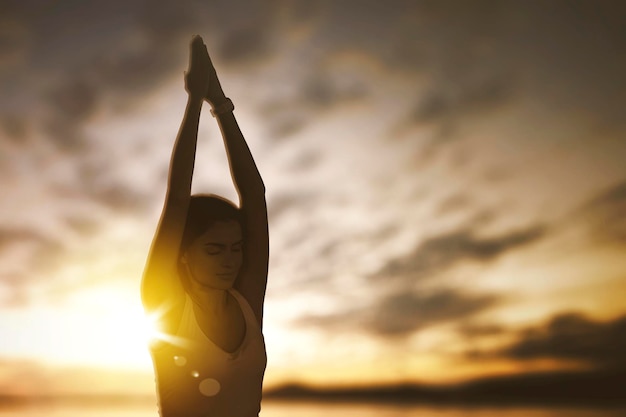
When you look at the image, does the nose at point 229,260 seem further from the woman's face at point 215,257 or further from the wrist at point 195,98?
the wrist at point 195,98

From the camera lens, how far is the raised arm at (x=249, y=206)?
11.8 ft

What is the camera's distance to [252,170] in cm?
376

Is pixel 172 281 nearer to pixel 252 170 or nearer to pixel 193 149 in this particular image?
pixel 193 149

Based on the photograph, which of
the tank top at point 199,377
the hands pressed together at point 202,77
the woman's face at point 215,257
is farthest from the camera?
the hands pressed together at point 202,77

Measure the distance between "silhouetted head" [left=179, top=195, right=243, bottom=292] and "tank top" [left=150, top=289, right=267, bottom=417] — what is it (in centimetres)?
17

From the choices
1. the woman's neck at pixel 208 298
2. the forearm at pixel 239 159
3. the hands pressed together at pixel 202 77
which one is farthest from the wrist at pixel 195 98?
the woman's neck at pixel 208 298

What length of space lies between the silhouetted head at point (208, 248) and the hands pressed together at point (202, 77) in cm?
60

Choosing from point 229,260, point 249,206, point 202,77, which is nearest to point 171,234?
point 229,260

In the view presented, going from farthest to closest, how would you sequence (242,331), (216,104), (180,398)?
1. (216,104)
2. (242,331)
3. (180,398)

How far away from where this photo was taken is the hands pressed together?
137 inches

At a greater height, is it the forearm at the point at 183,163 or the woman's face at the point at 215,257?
the forearm at the point at 183,163

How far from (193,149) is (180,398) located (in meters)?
1.20

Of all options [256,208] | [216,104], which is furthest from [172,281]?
[216,104]

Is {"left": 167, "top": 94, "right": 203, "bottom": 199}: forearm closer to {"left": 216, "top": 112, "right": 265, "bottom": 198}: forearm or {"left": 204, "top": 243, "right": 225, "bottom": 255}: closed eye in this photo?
{"left": 204, "top": 243, "right": 225, "bottom": 255}: closed eye
